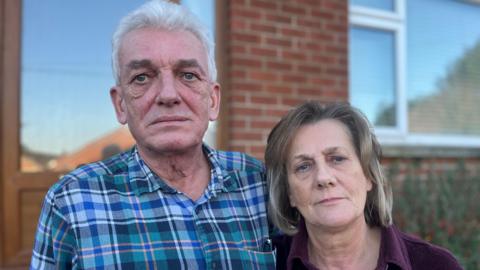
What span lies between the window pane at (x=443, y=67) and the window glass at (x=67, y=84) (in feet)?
8.45

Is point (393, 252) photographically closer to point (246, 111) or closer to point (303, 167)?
point (303, 167)

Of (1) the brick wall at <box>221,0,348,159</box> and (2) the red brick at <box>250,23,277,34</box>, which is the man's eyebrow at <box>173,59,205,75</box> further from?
(2) the red brick at <box>250,23,277,34</box>

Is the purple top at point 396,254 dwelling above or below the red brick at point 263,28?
below

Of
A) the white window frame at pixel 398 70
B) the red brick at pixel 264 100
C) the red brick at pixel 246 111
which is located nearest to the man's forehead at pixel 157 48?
the red brick at pixel 246 111

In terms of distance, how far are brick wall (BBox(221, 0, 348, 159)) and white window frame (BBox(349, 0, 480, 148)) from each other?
2.20 ft

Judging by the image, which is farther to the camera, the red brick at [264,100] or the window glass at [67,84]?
the red brick at [264,100]

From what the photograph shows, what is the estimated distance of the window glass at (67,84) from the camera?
3.56 m

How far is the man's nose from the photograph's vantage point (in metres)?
1.69

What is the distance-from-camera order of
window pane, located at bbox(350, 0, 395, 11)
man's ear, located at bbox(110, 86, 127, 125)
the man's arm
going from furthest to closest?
window pane, located at bbox(350, 0, 395, 11) < man's ear, located at bbox(110, 86, 127, 125) < the man's arm

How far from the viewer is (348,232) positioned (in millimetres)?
1832

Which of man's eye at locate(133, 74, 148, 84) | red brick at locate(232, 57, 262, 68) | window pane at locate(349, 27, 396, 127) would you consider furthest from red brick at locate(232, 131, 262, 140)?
man's eye at locate(133, 74, 148, 84)

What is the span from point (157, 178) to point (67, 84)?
2.32 m

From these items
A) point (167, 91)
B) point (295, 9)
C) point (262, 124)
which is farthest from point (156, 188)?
point (295, 9)

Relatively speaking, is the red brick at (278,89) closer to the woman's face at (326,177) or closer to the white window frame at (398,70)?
the white window frame at (398,70)
